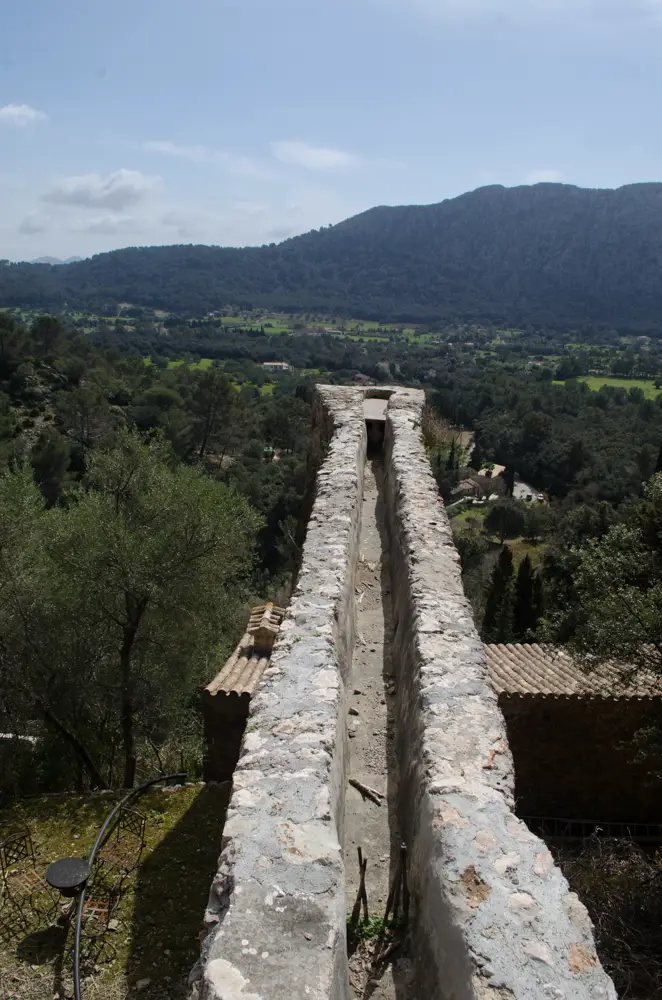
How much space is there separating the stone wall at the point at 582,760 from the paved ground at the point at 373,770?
5753 mm

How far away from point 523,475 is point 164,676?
56022 millimetres

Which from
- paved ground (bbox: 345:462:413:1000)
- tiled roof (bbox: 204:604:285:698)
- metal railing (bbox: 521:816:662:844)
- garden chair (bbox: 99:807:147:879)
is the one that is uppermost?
paved ground (bbox: 345:462:413:1000)

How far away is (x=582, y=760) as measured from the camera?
11289 millimetres

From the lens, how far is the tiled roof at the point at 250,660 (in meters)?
10.1

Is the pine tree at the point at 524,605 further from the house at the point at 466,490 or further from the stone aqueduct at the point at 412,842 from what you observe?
the house at the point at 466,490

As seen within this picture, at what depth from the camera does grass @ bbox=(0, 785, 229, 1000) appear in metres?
5.41

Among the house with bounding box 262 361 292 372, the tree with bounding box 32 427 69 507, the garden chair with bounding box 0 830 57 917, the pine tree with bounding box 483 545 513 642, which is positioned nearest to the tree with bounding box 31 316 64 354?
the tree with bounding box 32 427 69 507

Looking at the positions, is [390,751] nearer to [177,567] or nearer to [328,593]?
[328,593]

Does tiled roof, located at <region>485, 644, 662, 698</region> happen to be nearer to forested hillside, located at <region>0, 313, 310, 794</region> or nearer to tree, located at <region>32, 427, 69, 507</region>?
forested hillside, located at <region>0, 313, 310, 794</region>

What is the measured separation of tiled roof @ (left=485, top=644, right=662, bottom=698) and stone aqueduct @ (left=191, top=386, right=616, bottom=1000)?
6345mm

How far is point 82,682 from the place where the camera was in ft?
37.5

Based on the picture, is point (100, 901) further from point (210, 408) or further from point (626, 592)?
point (210, 408)

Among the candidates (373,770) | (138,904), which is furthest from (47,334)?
(373,770)

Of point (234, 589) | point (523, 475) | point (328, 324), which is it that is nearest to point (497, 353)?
point (328, 324)
